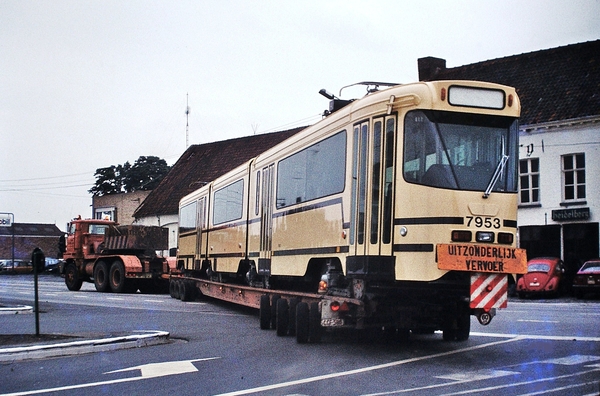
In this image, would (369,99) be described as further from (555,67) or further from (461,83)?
(555,67)

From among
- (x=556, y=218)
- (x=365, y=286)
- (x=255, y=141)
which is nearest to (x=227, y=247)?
(x=365, y=286)

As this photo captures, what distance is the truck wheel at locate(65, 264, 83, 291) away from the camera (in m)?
35.9

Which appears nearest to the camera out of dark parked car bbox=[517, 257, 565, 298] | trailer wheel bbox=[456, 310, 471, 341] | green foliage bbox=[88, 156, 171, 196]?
trailer wheel bbox=[456, 310, 471, 341]

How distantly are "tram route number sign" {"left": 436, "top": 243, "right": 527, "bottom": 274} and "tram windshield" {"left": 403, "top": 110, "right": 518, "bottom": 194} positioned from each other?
81 centimetres

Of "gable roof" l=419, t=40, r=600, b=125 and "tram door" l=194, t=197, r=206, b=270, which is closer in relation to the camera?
"tram door" l=194, t=197, r=206, b=270

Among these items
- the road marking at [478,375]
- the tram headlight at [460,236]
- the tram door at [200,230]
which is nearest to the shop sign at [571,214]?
the tram door at [200,230]

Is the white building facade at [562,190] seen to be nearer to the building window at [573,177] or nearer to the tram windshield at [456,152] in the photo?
the building window at [573,177]

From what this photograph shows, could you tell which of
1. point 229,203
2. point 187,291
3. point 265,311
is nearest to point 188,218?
point 187,291

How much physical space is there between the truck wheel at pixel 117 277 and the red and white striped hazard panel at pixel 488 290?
23.0 meters

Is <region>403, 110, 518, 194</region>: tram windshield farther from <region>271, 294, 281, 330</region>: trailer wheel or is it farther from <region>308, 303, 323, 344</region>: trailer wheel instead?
<region>271, 294, 281, 330</region>: trailer wheel

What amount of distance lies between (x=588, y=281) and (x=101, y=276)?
61.2 ft

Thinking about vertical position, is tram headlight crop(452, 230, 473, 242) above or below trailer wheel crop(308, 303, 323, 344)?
above

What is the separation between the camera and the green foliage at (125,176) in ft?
289

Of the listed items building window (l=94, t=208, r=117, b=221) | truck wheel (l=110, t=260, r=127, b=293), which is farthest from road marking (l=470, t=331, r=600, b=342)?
building window (l=94, t=208, r=117, b=221)
